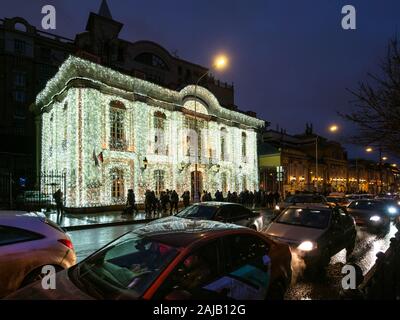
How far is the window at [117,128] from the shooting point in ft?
77.0

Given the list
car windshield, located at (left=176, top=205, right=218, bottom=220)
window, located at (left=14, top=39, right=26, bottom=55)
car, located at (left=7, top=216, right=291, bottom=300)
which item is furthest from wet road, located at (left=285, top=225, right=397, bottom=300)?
window, located at (left=14, top=39, right=26, bottom=55)

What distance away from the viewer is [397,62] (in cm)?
740

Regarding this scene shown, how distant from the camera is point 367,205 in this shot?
14711 mm

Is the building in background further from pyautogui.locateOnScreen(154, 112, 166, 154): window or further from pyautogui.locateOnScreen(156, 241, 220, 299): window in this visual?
pyautogui.locateOnScreen(156, 241, 220, 299): window

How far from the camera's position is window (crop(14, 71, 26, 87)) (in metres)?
37.9

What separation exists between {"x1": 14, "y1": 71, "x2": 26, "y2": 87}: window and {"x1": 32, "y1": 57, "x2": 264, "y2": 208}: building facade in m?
10.5

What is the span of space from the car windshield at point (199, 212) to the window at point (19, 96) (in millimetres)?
36547

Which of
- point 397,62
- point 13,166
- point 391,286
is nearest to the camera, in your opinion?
point 391,286

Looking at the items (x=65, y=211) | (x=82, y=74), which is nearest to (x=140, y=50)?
(x=82, y=74)

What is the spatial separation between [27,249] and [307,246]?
591cm

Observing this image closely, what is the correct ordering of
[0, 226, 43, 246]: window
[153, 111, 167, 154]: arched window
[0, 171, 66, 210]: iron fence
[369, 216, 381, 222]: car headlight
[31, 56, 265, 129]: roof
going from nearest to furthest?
[0, 226, 43, 246]: window
[369, 216, 381, 222]: car headlight
[0, 171, 66, 210]: iron fence
[31, 56, 265, 129]: roof
[153, 111, 167, 154]: arched window
